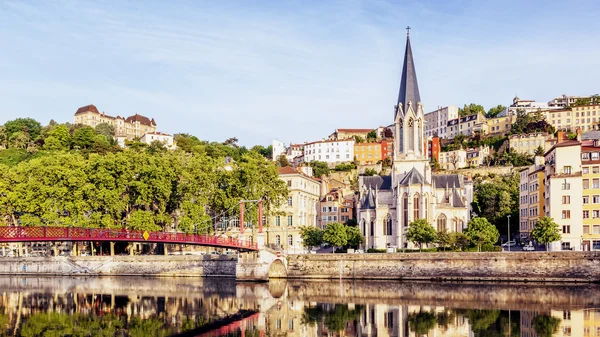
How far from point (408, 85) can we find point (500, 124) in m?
63.0

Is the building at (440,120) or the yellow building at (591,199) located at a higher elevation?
the building at (440,120)

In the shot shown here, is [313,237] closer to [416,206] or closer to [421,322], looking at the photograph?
[416,206]

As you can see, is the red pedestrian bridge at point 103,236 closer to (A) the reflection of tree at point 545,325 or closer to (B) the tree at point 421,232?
(B) the tree at point 421,232

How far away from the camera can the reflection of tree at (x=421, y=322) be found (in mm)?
32834

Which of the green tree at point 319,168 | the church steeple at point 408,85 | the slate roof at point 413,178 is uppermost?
the church steeple at point 408,85

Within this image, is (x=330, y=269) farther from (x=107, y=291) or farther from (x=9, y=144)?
(x=9, y=144)

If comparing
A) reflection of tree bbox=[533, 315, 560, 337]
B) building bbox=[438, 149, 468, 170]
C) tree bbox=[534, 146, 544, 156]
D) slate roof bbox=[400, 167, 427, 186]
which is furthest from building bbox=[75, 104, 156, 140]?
reflection of tree bbox=[533, 315, 560, 337]

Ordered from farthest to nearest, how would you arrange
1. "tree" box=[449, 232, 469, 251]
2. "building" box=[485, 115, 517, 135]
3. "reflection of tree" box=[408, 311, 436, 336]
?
"building" box=[485, 115, 517, 135] → "tree" box=[449, 232, 469, 251] → "reflection of tree" box=[408, 311, 436, 336]

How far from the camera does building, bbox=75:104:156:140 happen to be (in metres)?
170

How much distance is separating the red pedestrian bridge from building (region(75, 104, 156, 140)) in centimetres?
11809

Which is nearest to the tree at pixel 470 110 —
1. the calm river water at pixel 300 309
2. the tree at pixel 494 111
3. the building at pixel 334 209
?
the tree at pixel 494 111

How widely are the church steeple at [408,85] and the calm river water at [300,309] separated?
31.7m

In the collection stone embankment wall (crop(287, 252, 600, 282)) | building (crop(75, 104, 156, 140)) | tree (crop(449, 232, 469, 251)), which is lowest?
stone embankment wall (crop(287, 252, 600, 282))

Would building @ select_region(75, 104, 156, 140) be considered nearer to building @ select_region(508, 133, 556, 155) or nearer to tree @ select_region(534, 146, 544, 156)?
building @ select_region(508, 133, 556, 155)
